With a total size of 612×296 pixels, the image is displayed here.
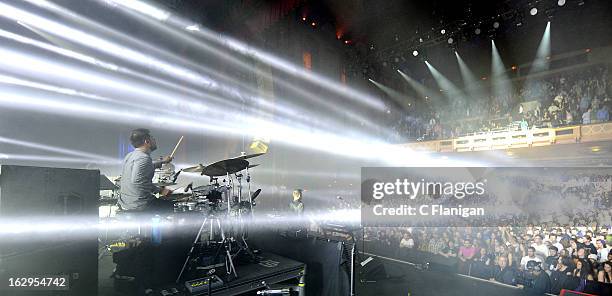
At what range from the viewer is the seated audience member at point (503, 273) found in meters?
5.43

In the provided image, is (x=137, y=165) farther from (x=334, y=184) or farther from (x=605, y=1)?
(x=605, y=1)

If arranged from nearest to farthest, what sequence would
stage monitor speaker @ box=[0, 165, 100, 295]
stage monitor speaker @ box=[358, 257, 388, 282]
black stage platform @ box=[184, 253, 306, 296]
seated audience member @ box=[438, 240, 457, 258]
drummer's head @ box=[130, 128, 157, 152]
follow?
stage monitor speaker @ box=[0, 165, 100, 295] → black stage platform @ box=[184, 253, 306, 296] → drummer's head @ box=[130, 128, 157, 152] → stage monitor speaker @ box=[358, 257, 388, 282] → seated audience member @ box=[438, 240, 457, 258]

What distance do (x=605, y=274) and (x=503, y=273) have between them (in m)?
1.49

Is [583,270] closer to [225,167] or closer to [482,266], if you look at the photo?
[482,266]

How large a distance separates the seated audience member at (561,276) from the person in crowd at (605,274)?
38cm

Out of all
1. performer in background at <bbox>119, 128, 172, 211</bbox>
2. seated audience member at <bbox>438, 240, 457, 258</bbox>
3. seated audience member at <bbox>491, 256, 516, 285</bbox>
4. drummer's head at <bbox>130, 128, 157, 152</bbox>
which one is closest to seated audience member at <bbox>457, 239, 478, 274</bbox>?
seated audience member at <bbox>438, 240, 457, 258</bbox>

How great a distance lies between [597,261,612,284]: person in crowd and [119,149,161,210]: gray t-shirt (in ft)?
22.6

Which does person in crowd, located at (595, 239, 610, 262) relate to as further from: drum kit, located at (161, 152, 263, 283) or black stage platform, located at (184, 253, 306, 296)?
drum kit, located at (161, 152, 263, 283)

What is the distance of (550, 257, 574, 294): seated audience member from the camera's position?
5.00 meters

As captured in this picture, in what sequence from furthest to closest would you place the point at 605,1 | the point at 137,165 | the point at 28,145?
1. the point at 605,1
2. the point at 28,145
3. the point at 137,165

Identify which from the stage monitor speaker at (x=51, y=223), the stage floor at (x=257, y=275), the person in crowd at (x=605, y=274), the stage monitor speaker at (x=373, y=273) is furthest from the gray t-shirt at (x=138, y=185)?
the person in crowd at (x=605, y=274)

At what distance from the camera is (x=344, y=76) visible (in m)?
14.0

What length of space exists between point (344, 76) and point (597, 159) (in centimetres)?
952

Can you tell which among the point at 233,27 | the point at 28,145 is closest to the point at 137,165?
the point at 28,145
